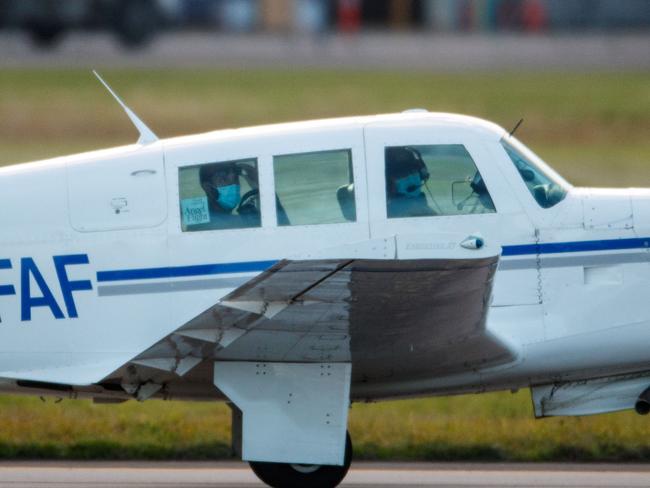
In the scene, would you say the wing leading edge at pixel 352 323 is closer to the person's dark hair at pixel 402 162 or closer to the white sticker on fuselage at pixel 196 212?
the white sticker on fuselage at pixel 196 212

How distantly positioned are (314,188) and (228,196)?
55 cm

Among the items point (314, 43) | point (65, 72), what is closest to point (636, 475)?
point (65, 72)

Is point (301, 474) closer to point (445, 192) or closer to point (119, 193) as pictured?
point (445, 192)

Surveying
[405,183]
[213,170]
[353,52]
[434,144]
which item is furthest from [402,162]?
[353,52]

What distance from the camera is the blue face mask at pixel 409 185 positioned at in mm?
8633

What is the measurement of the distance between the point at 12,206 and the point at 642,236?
4096 mm

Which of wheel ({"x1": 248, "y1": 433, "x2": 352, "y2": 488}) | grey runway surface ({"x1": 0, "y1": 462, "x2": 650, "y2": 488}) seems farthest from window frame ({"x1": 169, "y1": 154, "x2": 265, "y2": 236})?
grey runway surface ({"x1": 0, "y1": 462, "x2": 650, "y2": 488})

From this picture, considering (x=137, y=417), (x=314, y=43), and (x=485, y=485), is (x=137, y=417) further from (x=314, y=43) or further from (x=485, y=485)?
(x=314, y=43)

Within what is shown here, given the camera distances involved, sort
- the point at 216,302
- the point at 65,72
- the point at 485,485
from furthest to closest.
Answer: the point at 65,72
the point at 485,485
the point at 216,302

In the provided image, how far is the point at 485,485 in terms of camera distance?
9383mm

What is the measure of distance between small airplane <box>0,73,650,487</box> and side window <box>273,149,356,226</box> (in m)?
0.01

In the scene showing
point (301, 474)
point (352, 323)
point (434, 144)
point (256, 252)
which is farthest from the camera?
point (301, 474)

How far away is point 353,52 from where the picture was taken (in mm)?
46938

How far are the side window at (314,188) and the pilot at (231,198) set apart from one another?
161mm
